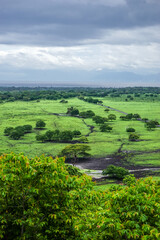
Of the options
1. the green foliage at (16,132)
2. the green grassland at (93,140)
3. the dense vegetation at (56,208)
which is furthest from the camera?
the green foliage at (16,132)

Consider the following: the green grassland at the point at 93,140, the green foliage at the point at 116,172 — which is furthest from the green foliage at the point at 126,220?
the green grassland at the point at 93,140

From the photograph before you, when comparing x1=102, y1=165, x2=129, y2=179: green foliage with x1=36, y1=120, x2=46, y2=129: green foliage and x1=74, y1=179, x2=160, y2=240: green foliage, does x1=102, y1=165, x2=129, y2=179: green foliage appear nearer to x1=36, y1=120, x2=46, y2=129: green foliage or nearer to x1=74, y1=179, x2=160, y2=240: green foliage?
x1=74, y1=179, x2=160, y2=240: green foliage

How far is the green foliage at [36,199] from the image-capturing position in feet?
51.1

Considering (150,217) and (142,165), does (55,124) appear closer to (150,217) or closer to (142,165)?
(142,165)

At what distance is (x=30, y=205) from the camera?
1659 cm

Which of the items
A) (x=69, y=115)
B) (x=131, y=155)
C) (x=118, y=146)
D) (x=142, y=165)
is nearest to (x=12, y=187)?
(x=142, y=165)

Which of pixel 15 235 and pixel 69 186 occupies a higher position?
pixel 69 186

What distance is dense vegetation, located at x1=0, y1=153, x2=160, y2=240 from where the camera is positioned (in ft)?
49.4

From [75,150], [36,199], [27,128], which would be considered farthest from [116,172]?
[27,128]

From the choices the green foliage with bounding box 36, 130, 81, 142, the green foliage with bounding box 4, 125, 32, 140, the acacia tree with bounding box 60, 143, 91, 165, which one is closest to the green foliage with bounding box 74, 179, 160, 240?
the acacia tree with bounding box 60, 143, 91, 165

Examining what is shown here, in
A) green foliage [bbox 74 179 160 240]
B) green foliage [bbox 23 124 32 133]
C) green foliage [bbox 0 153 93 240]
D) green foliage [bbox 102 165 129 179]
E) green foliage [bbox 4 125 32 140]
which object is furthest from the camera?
green foliage [bbox 23 124 32 133]

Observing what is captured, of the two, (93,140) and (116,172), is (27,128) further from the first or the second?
(116,172)

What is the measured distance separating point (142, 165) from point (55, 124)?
6138 centimetres

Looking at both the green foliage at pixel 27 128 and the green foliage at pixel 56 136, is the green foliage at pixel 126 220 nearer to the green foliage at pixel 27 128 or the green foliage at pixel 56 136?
the green foliage at pixel 56 136
